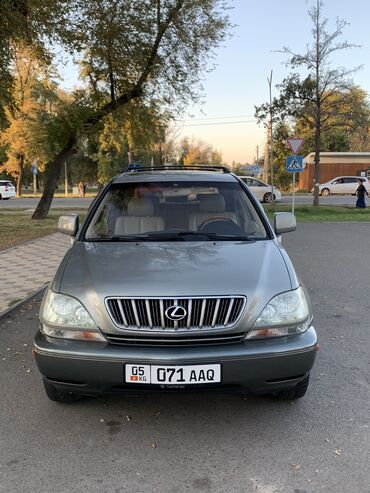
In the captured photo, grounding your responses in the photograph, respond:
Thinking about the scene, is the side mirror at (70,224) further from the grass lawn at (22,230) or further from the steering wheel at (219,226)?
the grass lawn at (22,230)

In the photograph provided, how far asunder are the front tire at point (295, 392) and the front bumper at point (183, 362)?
38 cm

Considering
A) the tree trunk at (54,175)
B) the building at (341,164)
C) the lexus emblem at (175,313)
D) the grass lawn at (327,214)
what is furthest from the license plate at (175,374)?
the building at (341,164)

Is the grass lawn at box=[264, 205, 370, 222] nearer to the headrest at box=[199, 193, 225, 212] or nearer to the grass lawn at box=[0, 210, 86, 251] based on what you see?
the grass lawn at box=[0, 210, 86, 251]

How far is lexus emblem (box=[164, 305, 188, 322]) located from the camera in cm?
287

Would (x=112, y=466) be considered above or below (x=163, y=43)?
below

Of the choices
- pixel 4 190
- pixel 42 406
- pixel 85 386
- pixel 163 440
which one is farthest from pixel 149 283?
pixel 4 190

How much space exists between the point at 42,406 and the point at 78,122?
14.4 metres

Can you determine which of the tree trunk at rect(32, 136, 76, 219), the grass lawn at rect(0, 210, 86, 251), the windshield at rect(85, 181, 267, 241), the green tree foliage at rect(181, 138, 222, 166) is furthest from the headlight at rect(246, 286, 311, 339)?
the green tree foliage at rect(181, 138, 222, 166)

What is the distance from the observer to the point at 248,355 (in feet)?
9.32

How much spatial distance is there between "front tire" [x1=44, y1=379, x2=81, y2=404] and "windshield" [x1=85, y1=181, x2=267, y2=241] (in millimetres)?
1261

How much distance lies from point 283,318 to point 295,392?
0.74m

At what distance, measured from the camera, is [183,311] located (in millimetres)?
2883

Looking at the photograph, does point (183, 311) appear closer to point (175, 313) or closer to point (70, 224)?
point (175, 313)

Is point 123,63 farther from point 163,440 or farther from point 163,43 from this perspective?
point 163,440
